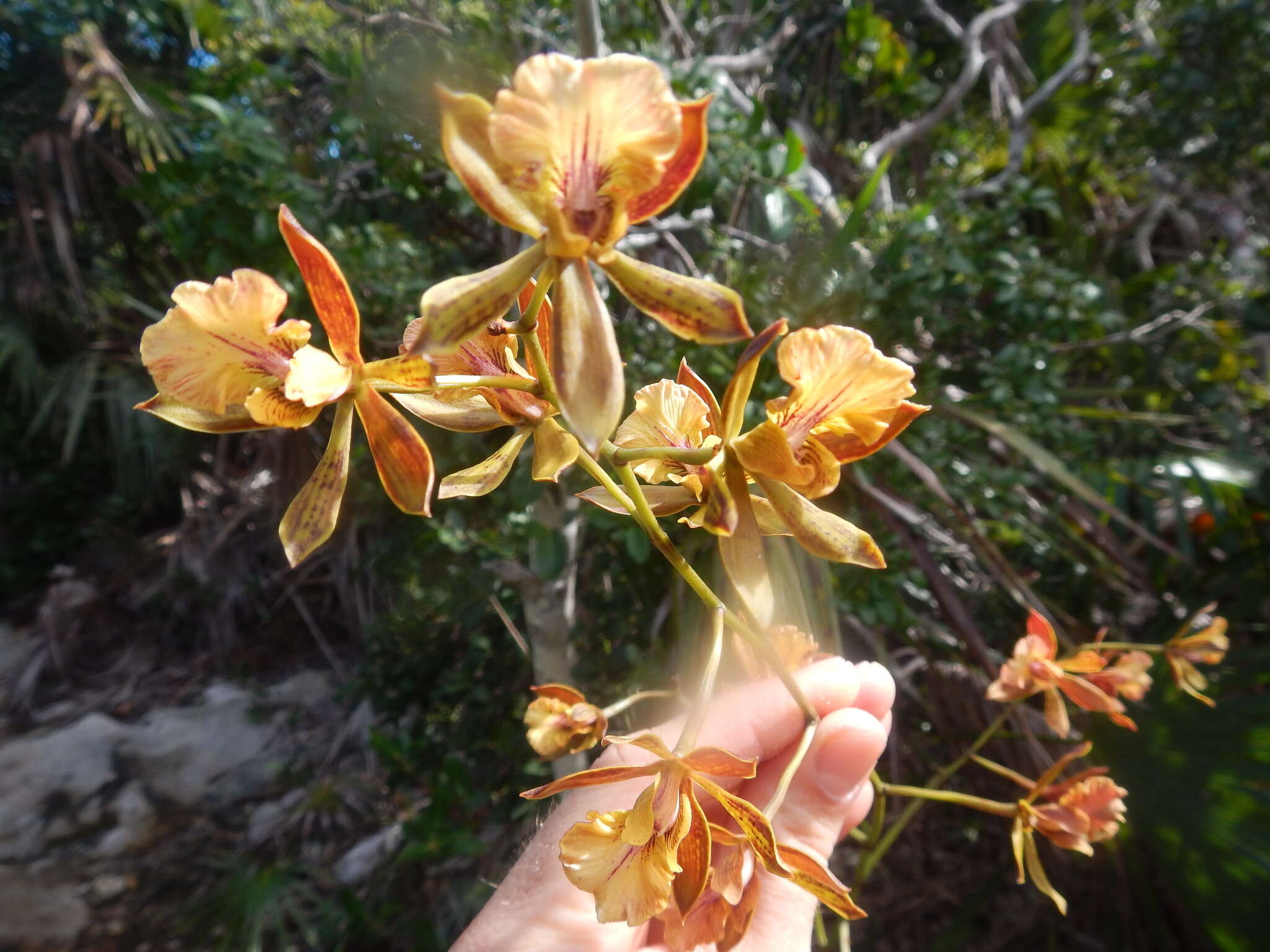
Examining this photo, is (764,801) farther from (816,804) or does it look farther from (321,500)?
(321,500)

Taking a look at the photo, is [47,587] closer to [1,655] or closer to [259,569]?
[1,655]

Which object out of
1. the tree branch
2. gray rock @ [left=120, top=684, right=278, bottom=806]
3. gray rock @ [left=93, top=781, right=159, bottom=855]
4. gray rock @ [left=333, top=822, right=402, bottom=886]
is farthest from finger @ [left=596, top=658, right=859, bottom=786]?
gray rock @ [left=93, top=781, right=159, bottom=855]

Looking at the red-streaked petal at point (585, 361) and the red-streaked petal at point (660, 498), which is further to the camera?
the red-streaked petal at point (660, 498)

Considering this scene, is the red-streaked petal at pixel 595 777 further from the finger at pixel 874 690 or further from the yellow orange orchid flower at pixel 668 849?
the finger at pixel 874 690

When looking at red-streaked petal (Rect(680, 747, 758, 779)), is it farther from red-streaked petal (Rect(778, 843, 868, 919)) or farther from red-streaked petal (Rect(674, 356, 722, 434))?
red-streaked petal (Rect(674, 356, 722, 434))

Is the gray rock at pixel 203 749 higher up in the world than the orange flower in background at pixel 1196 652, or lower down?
lower down

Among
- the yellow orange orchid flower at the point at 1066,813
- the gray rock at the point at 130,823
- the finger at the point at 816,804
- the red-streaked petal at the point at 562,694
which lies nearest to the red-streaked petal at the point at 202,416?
the red-streaked petal at the point at 562,694

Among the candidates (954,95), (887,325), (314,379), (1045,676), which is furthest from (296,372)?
(954,95)
